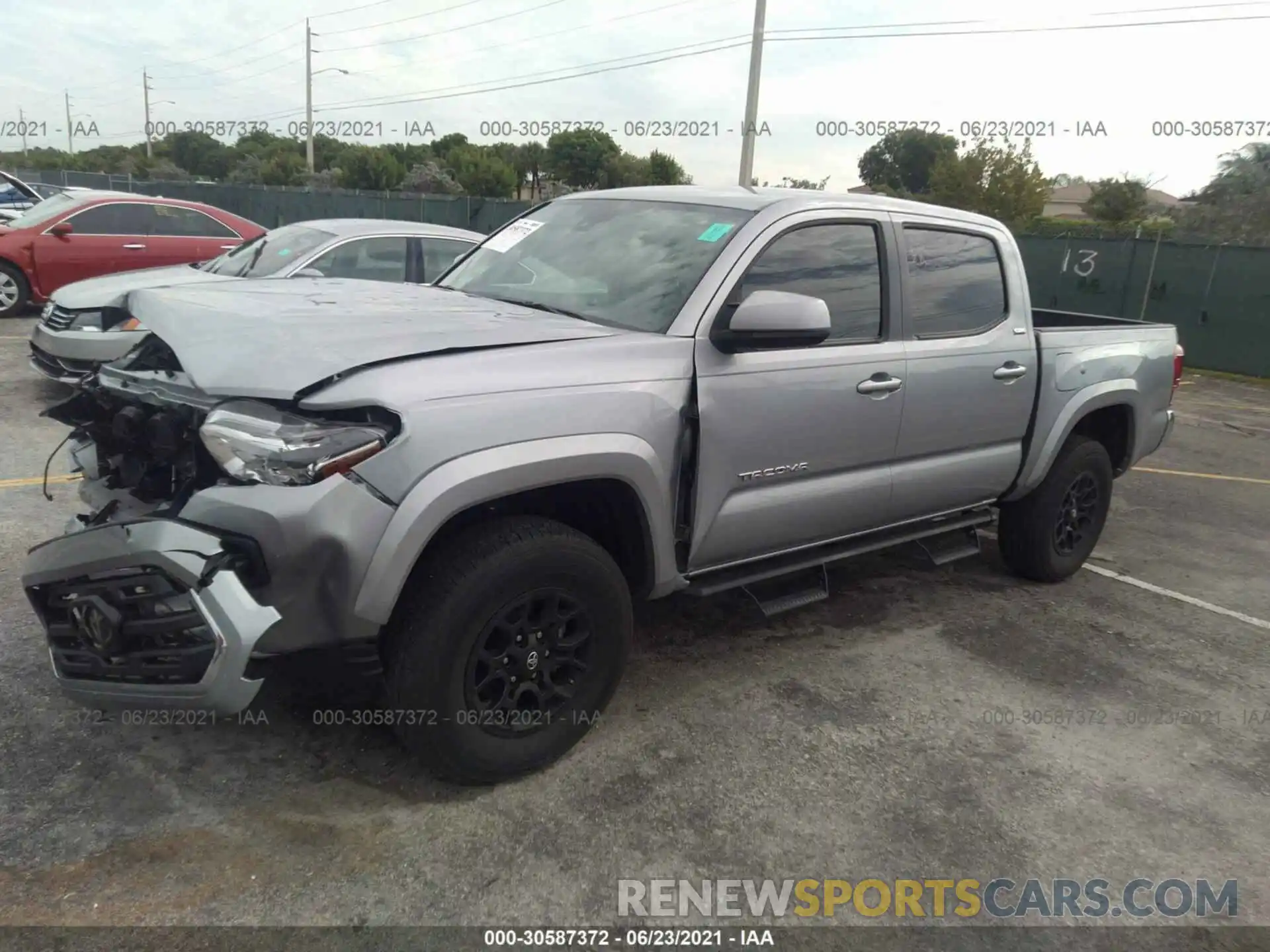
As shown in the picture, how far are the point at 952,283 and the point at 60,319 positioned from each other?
6.09 metres

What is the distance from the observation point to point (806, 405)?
11.3ft

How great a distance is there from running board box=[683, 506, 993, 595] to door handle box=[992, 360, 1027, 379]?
694mm

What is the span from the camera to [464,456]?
2541mm

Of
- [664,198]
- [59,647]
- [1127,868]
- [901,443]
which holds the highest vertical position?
[664,198]

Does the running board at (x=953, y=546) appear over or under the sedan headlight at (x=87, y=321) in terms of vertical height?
under

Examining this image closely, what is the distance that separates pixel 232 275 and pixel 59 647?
5.36m

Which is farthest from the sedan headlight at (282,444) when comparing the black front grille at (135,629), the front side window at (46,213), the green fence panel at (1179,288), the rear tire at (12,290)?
the green fence panel at (1179,288)

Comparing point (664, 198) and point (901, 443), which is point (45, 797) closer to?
point (664, 198)

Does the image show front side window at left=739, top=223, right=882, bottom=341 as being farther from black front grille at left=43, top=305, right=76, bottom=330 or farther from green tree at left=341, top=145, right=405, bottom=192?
green tree at left=341, top=145, right=405, bottom=192

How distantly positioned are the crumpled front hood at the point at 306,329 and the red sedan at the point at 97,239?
7.80 metres

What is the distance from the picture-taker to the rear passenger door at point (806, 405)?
3.22m

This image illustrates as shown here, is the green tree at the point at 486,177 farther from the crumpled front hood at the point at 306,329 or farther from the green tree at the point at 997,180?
the crumpled front hood at the point at 306,329

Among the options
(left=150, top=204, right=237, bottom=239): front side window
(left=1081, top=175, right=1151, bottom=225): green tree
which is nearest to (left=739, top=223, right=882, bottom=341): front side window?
(left=150, top=204, right=237, bottom=239): front side window

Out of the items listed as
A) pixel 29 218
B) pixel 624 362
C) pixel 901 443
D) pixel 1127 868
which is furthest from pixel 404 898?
pixel 29 218
